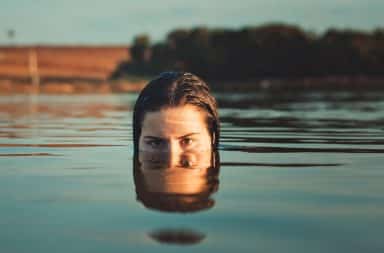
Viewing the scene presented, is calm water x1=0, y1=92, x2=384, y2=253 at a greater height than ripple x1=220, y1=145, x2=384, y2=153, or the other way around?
ripple x1=220, y1=145, x2=384, y2=153

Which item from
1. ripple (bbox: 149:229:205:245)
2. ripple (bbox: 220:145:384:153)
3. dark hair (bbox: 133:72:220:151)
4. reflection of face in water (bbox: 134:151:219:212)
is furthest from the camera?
ripple (bbox: 220:145:384:153)

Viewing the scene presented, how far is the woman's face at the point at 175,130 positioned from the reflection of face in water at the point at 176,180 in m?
0.08

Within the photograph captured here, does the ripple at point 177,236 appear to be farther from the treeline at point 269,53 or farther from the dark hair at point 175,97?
the treeline at point 269,53

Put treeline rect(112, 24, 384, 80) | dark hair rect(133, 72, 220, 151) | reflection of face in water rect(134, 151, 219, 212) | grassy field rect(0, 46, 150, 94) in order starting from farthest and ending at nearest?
grassy field rect(0, 46, 150, 94) < treeline rect(112, 24, 384, 80) < dark hair rect(133, 72, 220, 151) < reflection of face in water rect(134, 151, 219, 212)

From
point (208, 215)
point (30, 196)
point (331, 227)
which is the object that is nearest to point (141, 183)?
point (30, 196)

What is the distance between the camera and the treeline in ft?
284

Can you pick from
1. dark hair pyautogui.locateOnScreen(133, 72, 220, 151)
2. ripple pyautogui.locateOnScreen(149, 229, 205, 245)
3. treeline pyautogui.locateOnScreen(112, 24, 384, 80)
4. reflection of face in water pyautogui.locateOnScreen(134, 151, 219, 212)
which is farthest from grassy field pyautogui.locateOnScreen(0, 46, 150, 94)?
ripple pyautogui.locateOnScreen(149, 229, 205, 245)

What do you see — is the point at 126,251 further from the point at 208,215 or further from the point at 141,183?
the point at 141,183

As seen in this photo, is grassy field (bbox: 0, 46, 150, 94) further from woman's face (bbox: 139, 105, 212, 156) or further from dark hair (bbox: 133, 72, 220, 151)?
woman's face (bbox: 139, 105, 212, 156)

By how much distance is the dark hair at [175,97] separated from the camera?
657 cm

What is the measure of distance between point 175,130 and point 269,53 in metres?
87.7

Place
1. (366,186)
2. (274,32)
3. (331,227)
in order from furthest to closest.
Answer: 1. (274,32)
2. (366,186)
3. (331,227)

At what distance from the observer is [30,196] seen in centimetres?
415

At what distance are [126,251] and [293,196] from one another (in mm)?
1668
